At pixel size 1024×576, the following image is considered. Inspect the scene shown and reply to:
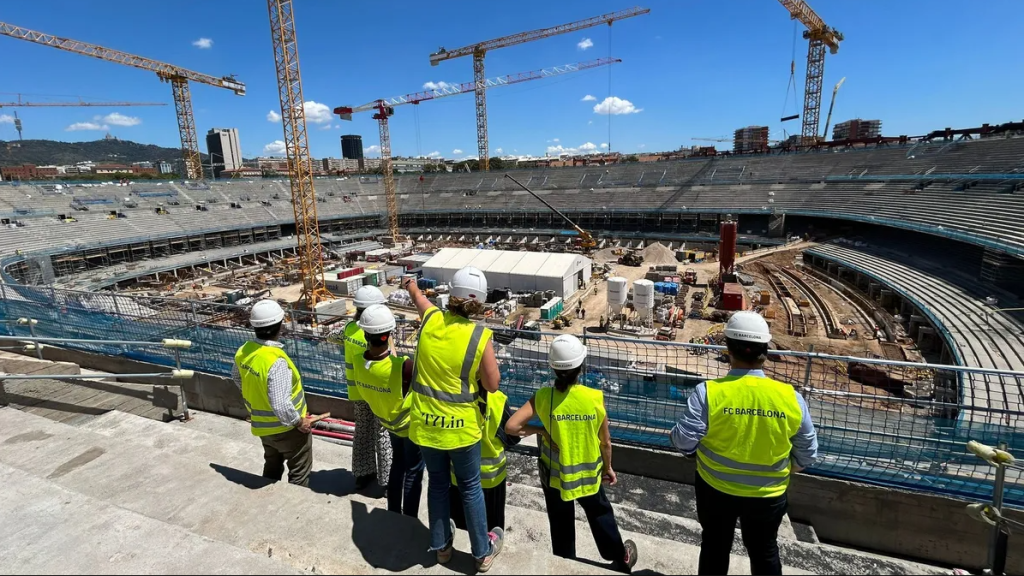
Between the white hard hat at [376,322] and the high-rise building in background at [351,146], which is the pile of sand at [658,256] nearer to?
the white hard hat at [376,322]

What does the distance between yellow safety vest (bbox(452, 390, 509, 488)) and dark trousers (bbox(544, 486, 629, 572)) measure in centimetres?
34

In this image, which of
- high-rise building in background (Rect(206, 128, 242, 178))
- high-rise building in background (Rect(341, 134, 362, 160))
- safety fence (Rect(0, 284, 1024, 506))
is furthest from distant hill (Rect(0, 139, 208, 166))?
safety fence (Rect(0, 284, 1024, 506))

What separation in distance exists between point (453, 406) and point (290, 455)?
1.77 meters

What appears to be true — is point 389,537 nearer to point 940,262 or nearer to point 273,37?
point 940,262

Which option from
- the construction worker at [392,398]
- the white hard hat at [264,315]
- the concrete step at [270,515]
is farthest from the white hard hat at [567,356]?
the white hard hat at [264,315]

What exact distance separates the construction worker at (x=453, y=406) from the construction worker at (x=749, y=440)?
1108mm

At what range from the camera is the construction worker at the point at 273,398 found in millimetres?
3225

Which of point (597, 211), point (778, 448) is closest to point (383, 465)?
point (778, 448)

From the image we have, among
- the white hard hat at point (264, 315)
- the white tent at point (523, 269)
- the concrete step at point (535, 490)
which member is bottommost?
the white tent at point (523, 269)

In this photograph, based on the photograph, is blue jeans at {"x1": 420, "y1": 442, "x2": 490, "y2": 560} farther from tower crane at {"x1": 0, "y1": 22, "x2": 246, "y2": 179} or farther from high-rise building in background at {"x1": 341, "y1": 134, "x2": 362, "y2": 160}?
high-rise building in background at {"x1": 341, "y1": 134, "x2": 362, "y2": 160}

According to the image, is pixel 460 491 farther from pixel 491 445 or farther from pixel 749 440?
pixel 749 440

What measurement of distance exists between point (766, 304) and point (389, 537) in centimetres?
2128

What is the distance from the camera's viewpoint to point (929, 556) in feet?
12.3

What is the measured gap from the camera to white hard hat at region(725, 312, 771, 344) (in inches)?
91.9
